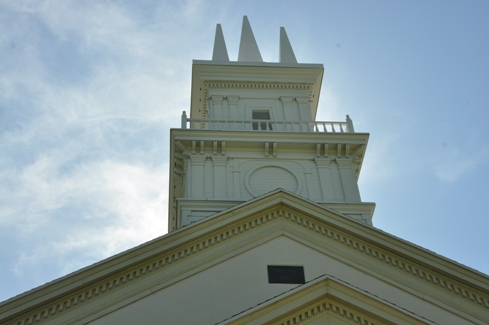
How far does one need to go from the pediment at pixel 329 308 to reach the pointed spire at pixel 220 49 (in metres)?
21.0

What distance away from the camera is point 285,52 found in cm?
3603

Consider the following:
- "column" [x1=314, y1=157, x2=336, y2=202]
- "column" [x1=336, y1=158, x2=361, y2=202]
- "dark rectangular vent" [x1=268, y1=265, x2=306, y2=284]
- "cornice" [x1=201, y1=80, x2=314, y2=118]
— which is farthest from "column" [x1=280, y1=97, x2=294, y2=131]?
"dark rectangular vent" [x1=268, y1=265, x2=306, y2=284]

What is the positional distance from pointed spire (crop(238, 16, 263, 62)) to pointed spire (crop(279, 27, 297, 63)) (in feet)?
4.35

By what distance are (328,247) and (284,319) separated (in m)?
4.35

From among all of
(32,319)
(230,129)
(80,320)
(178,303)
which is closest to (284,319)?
(178,303)

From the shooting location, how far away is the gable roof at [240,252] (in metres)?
17.2

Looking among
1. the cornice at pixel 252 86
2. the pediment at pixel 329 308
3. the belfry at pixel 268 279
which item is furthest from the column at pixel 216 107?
the pediment at pixel 329 308

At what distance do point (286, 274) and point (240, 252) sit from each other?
1622 millimetres

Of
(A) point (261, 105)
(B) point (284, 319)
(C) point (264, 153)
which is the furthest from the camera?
(A) point (261, 105)

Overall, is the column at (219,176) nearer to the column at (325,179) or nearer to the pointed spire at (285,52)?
the column at (325,179)

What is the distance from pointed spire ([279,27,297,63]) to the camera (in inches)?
1390

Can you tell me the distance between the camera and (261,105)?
31.3 m

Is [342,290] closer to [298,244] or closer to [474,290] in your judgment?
[298,244]

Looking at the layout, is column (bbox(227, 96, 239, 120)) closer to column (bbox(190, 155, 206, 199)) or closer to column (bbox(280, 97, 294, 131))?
column (bbox(280, 97, 294, 131))
